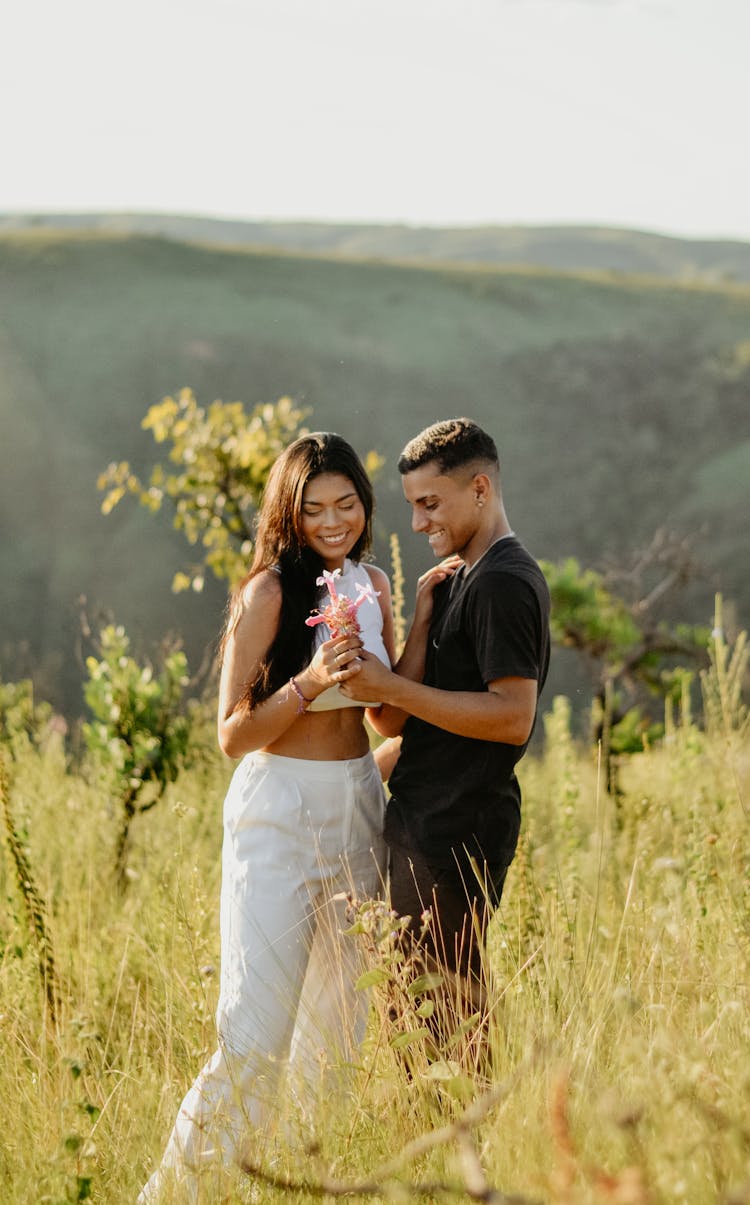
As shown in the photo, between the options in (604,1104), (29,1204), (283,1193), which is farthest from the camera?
(29,1204)

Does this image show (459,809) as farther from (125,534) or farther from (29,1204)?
(125,534)

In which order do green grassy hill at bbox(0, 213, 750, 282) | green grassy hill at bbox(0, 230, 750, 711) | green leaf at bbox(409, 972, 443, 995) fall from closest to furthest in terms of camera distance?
green leaf at bbox(409, 972, 443, 995) < green grassy hill at bbox(0, 230, 750, 711) < green grassy hill at bbox(0, 213, 750, 282)

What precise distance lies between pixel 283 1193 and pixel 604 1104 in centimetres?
126

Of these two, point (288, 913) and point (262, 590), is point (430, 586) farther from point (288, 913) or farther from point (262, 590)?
point (288, 913)

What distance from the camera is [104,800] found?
6094mm

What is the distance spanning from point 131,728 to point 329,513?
2.95m

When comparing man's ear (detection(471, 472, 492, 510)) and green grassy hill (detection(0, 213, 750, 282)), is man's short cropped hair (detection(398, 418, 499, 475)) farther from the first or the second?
green grassy hill (detection(0, 213, 750, 282))

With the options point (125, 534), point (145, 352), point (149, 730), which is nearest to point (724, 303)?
point (145, 352)

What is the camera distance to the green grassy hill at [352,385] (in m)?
30.4

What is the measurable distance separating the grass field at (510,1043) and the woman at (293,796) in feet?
0.54

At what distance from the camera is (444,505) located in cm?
327

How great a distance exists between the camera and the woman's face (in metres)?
3.40

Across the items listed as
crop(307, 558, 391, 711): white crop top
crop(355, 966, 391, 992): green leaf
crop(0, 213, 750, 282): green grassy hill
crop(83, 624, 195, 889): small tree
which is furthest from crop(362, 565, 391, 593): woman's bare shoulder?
crop(0, 213, 750, 282): green grassy hill

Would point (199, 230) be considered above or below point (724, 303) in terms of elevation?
above
